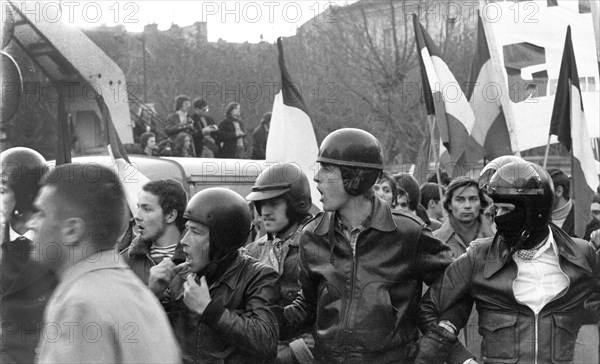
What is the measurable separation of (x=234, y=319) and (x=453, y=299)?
1.06m

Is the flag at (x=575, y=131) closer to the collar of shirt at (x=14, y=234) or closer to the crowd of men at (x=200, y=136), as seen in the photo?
the collar of shirt at (x=14, y=234)

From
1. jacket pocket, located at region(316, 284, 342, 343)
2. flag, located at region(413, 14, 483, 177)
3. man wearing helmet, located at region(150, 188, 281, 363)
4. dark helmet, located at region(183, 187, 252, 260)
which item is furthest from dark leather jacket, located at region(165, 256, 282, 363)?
flag, located at region(413, 14, 483, 177)

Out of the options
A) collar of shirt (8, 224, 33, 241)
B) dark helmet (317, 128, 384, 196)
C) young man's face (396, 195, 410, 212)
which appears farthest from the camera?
young man's face (396, 195, 410, 212)

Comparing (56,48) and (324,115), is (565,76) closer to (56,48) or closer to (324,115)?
(56,48)

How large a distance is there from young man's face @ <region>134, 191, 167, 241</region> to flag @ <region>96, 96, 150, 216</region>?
1915 millimetres

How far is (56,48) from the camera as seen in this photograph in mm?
7406

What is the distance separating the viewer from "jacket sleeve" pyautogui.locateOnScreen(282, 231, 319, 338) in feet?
17.0

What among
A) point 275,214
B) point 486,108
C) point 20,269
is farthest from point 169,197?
point 486,108

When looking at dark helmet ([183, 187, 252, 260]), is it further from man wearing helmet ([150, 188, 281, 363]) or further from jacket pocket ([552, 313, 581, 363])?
jacket pocket ([552, 313, 581, 363])

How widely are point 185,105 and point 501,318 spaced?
32.0ft

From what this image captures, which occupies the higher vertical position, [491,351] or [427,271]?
[427,271]

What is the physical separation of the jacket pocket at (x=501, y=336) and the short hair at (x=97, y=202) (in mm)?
2145

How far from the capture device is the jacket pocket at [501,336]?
4832 mm

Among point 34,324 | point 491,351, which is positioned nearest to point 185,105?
point 34,324
